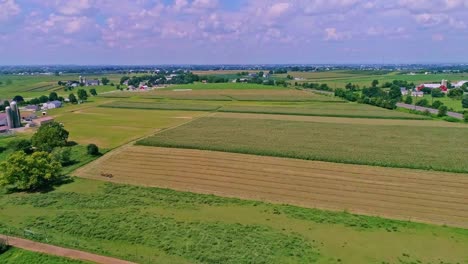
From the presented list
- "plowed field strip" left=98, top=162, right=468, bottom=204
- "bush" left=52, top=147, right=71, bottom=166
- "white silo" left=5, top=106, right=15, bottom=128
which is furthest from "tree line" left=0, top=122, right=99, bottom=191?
"white silo" left=5, top=106, right=15, bottom=128

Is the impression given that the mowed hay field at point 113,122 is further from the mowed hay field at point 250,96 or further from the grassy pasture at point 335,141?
the mowed hay field at point 250,96

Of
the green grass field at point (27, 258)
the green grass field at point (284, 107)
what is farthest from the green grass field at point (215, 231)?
the green grass field at point (284, 107)

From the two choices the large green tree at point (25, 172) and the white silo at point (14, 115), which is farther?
the white silo at point (14, 115)

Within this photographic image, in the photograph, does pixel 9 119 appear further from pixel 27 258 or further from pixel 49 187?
pixel 27 258

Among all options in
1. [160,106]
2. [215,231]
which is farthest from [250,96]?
[215,231]

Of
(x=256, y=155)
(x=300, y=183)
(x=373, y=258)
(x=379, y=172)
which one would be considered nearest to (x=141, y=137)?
(x=256, y=155)

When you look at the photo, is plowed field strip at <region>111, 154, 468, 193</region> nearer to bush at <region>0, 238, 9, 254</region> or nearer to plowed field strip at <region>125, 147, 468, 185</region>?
plowed field strip at <region>125, 147, 468, 185</region>

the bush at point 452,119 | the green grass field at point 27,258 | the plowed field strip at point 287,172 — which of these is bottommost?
the green grass field at point 27,258
